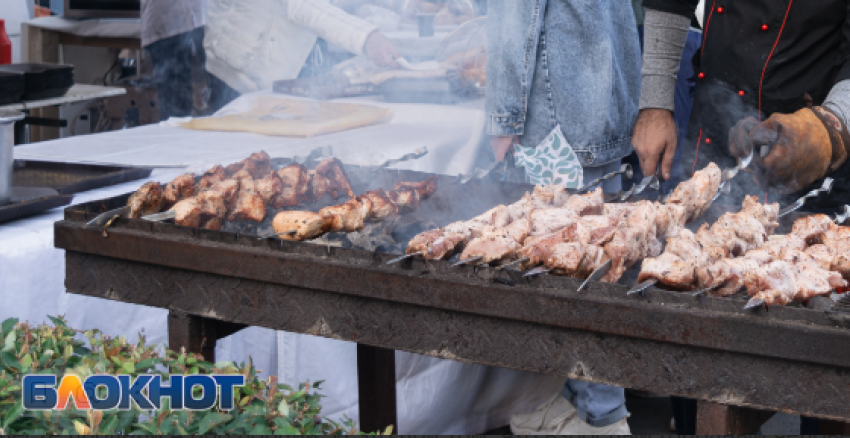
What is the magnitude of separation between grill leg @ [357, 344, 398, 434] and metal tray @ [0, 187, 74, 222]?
1.42 metres

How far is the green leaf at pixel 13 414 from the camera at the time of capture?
1.32 meters

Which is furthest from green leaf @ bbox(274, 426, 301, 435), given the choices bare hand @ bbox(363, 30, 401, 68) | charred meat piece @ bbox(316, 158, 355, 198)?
bare hand @ bbox(363, 30, 401, 68)

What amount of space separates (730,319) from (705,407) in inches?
10.1

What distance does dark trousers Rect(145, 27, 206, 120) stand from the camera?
7.33 metres

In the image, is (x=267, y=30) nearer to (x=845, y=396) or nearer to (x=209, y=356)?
(x=209, y=356)

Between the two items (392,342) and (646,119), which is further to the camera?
(646,119)

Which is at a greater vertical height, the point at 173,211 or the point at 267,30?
the point at 267,30

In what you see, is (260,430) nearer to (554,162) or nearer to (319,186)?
(319,186)

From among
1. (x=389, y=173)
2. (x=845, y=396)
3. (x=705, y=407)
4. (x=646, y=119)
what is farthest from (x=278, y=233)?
(x=646, y=119)

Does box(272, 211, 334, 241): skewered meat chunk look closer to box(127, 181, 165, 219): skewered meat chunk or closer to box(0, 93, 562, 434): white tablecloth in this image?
box(127, 181, 165, 219): skewered meat chunk

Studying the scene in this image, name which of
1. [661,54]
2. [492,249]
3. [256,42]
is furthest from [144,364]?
[256,42]

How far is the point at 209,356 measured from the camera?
2441mm

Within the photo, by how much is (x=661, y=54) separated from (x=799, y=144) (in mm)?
1311

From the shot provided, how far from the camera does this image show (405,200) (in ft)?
9.31
